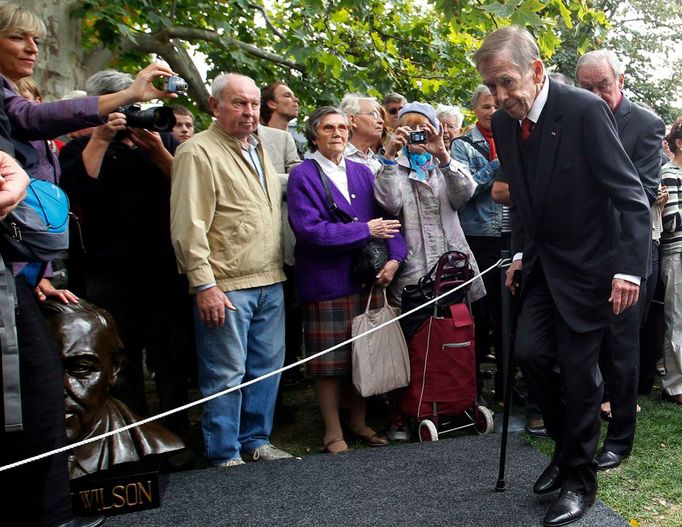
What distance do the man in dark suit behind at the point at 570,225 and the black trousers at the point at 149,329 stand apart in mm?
2003

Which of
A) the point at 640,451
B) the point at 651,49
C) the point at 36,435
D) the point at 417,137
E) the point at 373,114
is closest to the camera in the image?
the point at 36,435

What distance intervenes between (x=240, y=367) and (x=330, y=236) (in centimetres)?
87

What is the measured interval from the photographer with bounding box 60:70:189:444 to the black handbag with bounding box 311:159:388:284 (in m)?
0.91

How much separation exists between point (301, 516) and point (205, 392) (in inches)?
37.9

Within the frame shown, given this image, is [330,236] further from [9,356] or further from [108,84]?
[9,356]

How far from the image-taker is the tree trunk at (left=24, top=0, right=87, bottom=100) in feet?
20.1

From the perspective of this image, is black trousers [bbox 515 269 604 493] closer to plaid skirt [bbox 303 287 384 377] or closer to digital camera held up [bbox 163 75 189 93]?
plaid skirt [bbox 303 287 384 377]

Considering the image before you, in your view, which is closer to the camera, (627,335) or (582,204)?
(582,204)

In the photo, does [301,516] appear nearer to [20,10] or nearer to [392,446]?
[392,446]

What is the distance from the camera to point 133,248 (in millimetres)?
3932

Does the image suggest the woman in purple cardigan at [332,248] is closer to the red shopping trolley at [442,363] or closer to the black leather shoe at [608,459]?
the red shopping trolley at [442,363]

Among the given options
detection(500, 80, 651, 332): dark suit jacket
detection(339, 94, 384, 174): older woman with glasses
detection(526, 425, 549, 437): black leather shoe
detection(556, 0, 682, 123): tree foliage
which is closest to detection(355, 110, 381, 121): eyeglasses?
detection(339, 94, 384, 174): older woman with glasses

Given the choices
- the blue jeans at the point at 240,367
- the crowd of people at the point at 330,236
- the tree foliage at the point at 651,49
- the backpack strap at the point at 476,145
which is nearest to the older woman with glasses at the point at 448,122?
the crowd of people at the point at 330,236

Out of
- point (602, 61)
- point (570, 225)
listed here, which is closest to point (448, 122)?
point (602, 61)
